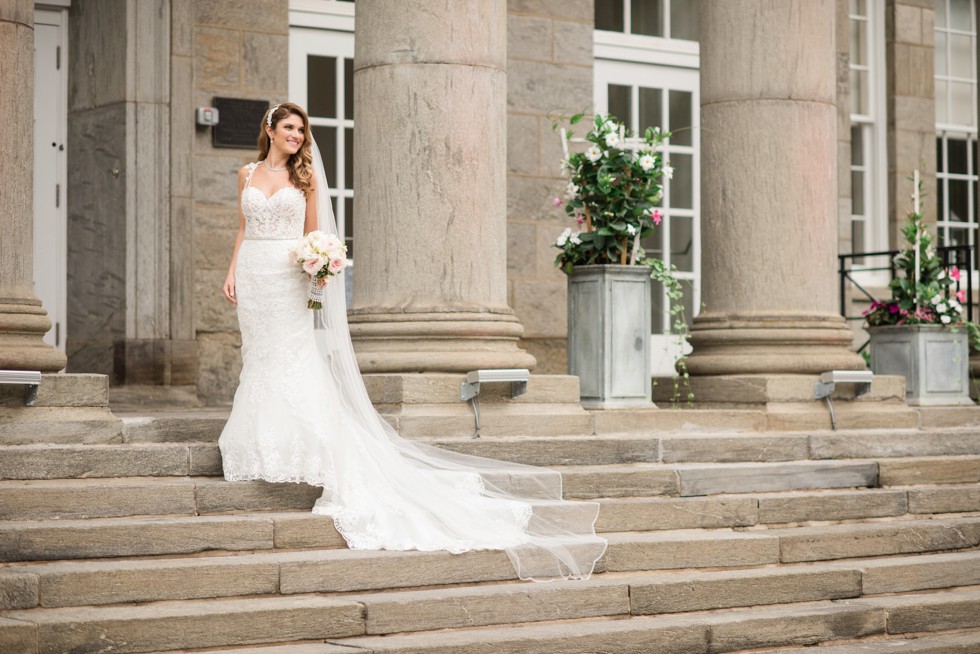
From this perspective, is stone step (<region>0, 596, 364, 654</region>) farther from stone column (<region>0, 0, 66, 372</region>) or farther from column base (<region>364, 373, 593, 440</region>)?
stone column (<region>0, 0, 66, 372</region>)

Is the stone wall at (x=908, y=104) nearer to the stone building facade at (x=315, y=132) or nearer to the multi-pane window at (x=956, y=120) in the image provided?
the multi-pane window at (x=956, y=120)

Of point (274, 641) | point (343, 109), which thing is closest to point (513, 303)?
point (343, 109)

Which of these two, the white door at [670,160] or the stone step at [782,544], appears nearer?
the stone step at [782,544]

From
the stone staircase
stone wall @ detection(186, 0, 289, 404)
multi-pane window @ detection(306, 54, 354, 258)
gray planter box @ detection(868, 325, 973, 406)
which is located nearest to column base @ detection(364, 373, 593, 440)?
the stone staircase

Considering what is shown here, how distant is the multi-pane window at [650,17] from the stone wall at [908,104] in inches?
91.6

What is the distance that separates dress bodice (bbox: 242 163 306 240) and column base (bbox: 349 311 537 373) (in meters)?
1.04

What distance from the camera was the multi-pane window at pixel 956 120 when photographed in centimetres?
1498

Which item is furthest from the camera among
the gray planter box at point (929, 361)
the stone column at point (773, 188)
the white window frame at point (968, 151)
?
the white window frame at point (968, 151)

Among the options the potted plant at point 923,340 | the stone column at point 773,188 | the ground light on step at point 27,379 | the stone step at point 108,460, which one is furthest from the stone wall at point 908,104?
the ground light on step at point 27,379

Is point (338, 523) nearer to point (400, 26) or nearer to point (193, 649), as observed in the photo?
point (193, 649)

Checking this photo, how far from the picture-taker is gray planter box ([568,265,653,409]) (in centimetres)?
919

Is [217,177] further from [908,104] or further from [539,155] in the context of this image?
[908,104]

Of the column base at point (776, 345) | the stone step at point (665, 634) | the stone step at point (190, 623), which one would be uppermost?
the column base at point (776, 345)

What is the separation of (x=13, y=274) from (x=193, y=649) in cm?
267
